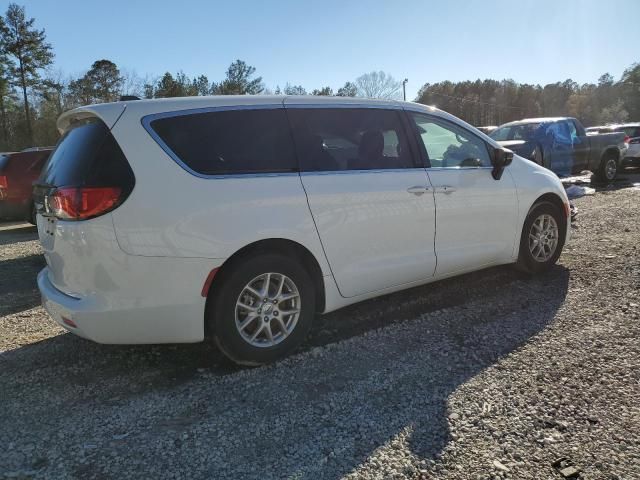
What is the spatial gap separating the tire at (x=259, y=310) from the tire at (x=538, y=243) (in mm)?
2552

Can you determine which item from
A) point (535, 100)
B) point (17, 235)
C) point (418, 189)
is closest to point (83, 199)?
point (418, 189)

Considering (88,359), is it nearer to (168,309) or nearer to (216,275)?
(168,309)

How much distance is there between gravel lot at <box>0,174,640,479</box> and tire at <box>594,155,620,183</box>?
10736 mm

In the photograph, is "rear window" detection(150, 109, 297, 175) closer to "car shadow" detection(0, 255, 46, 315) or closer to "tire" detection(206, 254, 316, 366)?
"tire" detection(206, 254, 316, 366)

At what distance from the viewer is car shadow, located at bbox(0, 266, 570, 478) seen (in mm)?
2449

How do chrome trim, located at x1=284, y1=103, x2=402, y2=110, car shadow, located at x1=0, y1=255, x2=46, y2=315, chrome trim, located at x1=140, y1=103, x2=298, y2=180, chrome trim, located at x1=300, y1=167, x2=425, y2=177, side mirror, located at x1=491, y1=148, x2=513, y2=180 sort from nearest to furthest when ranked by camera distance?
chrome trim, located at x1=140, y1=103, x2=298, y2=180, chrome trim, located at x1=300, y1=167, x2=425, y2=177, chrome trim, located at x1=284, y1=103, x2=402, y2=110, side mirror, located at x1=491, y1=148, x2=513, y2=180, car shadow, located at x1=0, y1=255, x2=46, y2=315

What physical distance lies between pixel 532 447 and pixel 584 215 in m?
7.26

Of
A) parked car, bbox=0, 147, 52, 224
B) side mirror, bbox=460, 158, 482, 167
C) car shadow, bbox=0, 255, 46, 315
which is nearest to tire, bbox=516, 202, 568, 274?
side mirror, bbox=460, 158, 482, 167

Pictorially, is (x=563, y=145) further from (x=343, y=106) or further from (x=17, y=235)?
(x=17, y=235)

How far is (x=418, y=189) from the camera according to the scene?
3.93 meters

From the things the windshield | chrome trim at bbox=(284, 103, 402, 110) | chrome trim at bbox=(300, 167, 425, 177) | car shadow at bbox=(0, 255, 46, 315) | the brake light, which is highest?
the windshield

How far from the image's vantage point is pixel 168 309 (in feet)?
9.82

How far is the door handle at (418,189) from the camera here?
3.89m

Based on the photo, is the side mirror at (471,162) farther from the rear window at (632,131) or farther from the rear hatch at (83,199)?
the rear window at (632,131)
